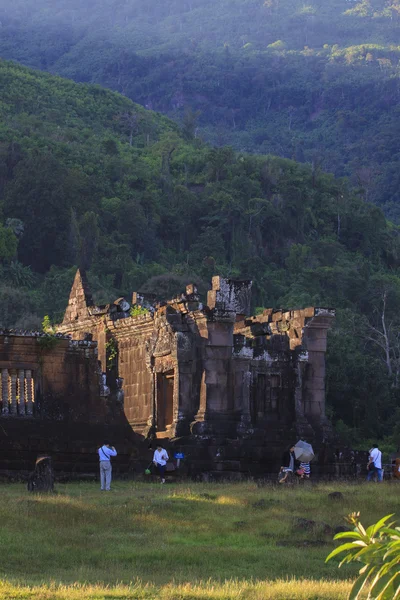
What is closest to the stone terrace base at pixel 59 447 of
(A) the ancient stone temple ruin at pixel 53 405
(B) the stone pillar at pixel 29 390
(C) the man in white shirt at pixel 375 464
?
(A) the ancient stone temple ruin at pixel 53 405

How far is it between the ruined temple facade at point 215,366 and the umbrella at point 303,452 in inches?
51.2

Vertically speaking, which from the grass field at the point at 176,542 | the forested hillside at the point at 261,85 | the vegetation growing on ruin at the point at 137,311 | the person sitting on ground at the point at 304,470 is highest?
the forested hillside at the point at 261,85

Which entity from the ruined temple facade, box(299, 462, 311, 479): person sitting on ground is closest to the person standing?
the ruined temple facade

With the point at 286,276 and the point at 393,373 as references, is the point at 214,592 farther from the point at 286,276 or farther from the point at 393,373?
the point at 286,276

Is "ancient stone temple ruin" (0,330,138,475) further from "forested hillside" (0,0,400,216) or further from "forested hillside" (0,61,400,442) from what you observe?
"forested hillside" (0,0,400,216)

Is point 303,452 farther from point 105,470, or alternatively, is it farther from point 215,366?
point 105,470

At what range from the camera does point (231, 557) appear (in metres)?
17.1

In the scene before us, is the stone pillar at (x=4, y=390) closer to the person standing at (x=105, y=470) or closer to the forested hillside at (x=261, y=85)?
the person standing at (x=105, y=470)

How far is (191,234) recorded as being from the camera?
8338cm

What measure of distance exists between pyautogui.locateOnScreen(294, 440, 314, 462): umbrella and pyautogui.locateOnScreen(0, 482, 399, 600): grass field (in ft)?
12.5

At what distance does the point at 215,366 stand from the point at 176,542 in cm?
1039

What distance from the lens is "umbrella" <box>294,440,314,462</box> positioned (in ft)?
86.2

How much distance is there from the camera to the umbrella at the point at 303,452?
2627cm

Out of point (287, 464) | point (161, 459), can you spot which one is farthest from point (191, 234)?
point (161, 459)
